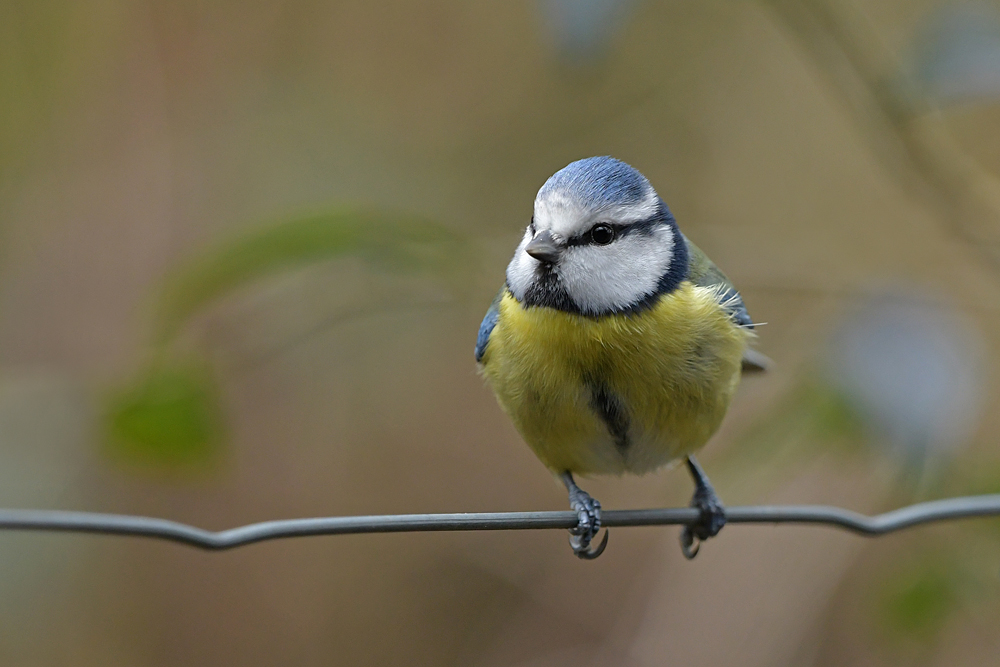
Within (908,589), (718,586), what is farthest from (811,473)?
(908,589)

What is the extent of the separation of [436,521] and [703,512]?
2.78 feet

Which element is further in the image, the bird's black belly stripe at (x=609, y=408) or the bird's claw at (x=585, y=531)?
the bird's claw at (x=585, y=531)

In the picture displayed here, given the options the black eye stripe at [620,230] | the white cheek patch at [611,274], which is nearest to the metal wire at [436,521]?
the white cheek patch at [611,274]

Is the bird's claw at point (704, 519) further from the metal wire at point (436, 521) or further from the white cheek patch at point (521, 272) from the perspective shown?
the white cheek patch at point (521, 272)

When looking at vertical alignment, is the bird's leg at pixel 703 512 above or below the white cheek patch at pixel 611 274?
below

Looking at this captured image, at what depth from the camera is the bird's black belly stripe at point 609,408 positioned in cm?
177

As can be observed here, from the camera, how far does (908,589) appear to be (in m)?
1.85

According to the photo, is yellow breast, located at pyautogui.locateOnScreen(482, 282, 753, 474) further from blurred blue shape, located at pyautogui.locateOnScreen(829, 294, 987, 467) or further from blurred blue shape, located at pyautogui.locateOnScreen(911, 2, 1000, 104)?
blurred blue shape, located at pyautogui.locateOnScreen(911, 2, 1000, 104)

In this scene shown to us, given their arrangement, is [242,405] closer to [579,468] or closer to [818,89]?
[579,468]

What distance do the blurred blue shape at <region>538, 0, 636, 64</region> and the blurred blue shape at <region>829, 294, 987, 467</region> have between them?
0.69m

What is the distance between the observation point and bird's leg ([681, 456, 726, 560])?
6.77 ft

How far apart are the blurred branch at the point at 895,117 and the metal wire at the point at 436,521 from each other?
0.77 m

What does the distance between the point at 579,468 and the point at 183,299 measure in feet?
2.70

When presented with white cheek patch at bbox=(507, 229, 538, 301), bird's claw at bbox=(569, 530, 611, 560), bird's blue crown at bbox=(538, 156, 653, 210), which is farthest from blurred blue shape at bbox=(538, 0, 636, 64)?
bird's claw at bbox=(569, 530, 611, 560)
